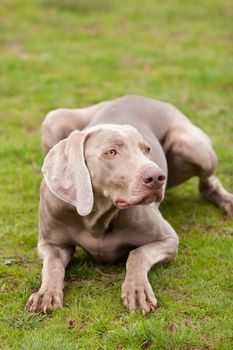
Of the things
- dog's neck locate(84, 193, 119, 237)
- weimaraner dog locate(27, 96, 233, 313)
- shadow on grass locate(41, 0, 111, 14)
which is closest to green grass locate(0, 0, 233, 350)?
shadow on grass locate(41, 0, 111, 14)

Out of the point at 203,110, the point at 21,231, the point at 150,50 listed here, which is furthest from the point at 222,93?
the point at 21,231

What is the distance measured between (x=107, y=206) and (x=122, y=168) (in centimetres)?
32

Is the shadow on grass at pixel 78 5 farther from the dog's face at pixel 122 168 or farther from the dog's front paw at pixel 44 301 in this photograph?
the dog's front paw at pixel 44 301

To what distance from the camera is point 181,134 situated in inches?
221

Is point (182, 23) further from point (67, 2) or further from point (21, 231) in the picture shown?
point (21, 231)

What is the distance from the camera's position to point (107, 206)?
14.1 ft

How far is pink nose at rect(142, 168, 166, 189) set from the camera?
393cm

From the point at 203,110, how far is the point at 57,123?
9.16 ft

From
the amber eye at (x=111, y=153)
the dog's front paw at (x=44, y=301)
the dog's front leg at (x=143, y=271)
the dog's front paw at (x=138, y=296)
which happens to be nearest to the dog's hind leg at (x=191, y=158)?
the dog's front leg at (x=143, y=271)

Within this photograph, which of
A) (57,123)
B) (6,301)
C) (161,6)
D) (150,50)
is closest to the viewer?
(6,301)

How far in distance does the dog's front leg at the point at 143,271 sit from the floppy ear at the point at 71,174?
0.49 metres

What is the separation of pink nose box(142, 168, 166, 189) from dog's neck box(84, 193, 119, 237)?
40 centimetres

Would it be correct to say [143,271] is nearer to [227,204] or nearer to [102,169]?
[102,169]

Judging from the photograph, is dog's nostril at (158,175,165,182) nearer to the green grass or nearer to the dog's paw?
the green grass
